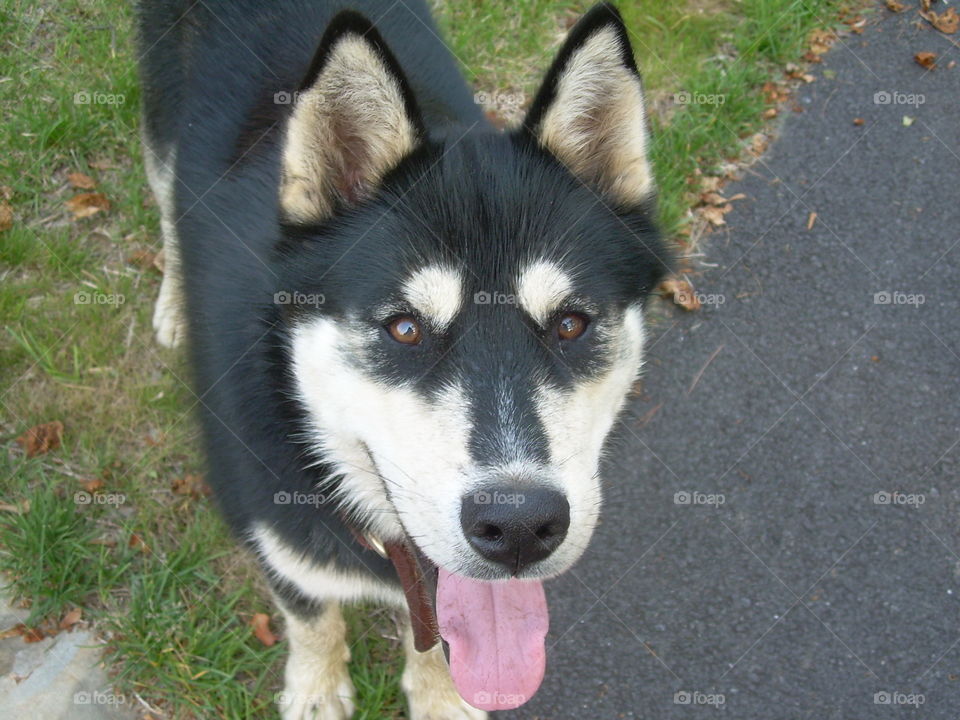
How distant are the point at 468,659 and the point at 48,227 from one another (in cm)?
286

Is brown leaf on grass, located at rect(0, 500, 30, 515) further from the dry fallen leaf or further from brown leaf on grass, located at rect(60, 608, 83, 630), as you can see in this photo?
the dry fallen leaf

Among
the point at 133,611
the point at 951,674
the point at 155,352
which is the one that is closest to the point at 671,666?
the point at 951,674

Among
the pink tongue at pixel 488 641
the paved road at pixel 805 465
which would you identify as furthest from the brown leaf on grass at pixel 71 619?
the paved road at pixel 805 465

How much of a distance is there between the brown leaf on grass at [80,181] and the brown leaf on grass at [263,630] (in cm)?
216

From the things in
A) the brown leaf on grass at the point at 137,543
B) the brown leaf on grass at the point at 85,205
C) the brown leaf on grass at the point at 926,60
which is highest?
the brown leaf on grass at the point at 85,205

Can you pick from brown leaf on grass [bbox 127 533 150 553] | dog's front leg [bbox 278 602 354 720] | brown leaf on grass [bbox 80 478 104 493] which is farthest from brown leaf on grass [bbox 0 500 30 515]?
dog's front leg [bbox 278 602 354 720]

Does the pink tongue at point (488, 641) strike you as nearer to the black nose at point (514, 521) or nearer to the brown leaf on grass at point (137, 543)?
the black nose at point (514, 521)

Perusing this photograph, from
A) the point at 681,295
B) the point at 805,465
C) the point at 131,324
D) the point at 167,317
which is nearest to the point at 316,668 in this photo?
the point at 167,317

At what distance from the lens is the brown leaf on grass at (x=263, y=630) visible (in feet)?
9.74

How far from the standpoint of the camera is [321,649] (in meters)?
2.72

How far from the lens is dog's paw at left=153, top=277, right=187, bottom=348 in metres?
3.49

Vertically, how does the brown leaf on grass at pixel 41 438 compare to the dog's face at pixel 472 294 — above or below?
below

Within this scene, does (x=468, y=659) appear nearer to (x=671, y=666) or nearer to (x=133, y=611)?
(x=671, y=666)

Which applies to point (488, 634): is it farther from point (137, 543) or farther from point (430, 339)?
point (137, 543)
